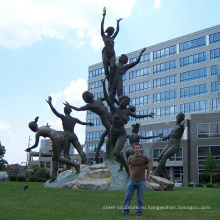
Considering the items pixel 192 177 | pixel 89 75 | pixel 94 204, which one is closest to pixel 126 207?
pixel 94 204

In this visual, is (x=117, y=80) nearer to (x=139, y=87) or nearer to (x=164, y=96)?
(x=164, y=96)

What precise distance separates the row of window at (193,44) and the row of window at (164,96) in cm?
794

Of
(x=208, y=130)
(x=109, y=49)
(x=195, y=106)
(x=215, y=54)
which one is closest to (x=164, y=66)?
(x=215, y=54)

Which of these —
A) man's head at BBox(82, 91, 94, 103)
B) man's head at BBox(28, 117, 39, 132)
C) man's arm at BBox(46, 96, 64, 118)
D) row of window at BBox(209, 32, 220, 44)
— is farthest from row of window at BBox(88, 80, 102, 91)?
man's head at BBox(28, 117, 39, 132)

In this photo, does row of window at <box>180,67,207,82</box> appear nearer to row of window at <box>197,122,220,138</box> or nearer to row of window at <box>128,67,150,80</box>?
row of window at <box>128,67,150,80</box>

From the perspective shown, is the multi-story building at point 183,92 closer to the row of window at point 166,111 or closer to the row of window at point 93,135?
the row of window at point 166,111

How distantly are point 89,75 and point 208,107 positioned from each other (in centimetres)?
3147

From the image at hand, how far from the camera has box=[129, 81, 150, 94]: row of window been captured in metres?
66.9

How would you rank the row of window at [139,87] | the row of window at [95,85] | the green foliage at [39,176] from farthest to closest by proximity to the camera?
the row of window at [95,85] < the row of window at [139,87] < the green foliage at [39,176]

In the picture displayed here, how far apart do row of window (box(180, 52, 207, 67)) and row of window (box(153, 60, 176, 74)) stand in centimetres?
186

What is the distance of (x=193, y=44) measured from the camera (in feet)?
199

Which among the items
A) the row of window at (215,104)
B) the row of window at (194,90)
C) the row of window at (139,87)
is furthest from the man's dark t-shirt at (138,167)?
the row of window at (139,87)

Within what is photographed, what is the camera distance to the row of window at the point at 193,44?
59.0 meters

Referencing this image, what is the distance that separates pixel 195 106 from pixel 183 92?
147 inches
